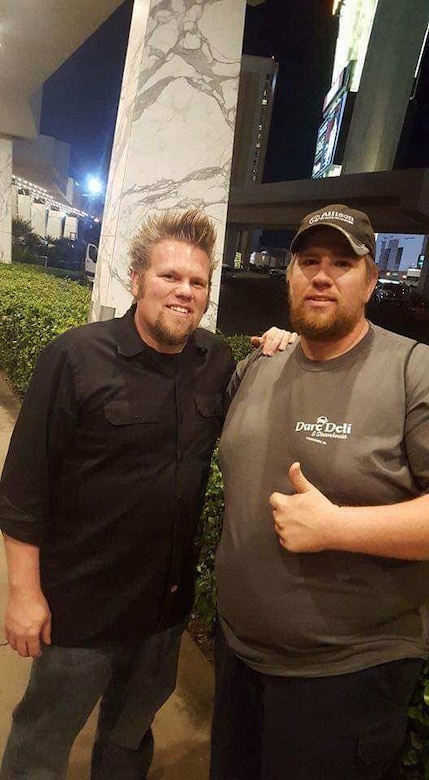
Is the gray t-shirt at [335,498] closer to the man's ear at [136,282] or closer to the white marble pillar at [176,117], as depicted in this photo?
the man's ear at [136,282]

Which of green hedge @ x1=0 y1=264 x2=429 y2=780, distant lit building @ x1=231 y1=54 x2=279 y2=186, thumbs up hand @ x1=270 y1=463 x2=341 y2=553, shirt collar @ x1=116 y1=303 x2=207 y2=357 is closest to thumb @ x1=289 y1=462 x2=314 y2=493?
thumbs up hand @ x1=270 y1=463 x2=341 y2=553

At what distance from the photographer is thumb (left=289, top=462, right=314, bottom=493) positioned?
137cm

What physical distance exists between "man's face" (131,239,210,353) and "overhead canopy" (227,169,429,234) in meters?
14.8

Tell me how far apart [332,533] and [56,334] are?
4.48 m

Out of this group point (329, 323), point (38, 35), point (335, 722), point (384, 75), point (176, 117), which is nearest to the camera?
point (335, 722)

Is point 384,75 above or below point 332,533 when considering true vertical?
above

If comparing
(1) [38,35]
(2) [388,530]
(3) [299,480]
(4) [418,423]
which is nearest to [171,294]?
(3) [299,480]

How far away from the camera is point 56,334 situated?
17.2ft

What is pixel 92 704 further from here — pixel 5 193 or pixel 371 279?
pixel 5 193

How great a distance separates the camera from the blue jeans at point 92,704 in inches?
67.9

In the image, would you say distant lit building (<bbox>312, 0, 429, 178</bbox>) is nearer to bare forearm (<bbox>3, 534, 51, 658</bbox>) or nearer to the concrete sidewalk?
the concrete sidewalk

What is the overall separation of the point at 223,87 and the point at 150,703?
13.7 ft

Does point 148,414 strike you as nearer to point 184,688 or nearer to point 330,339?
point 330,339

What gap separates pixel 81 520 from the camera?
1.70m
